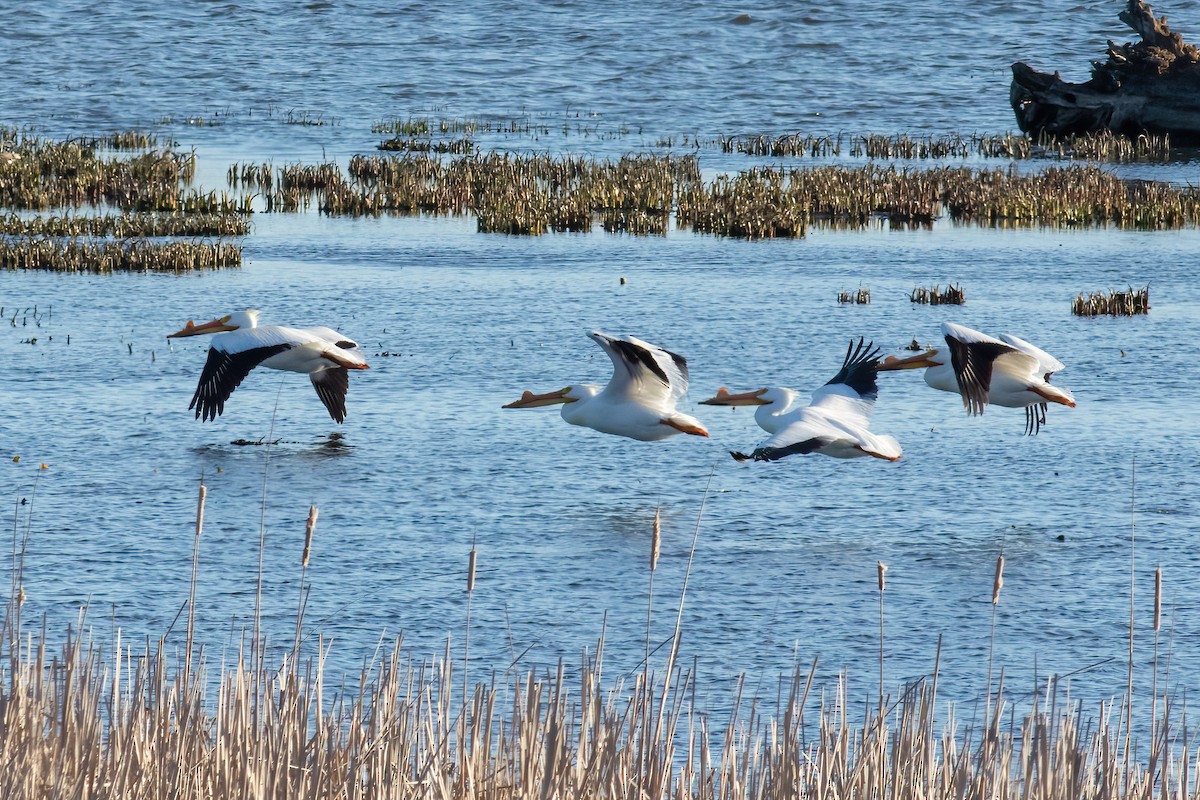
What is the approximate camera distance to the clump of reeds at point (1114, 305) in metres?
13.8

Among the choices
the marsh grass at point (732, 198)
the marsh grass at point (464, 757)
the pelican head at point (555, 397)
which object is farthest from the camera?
the marsh grass at point (732, 198)

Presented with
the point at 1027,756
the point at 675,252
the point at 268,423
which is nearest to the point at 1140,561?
the point at 1027,756

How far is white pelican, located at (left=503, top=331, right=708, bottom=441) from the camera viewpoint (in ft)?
28.9

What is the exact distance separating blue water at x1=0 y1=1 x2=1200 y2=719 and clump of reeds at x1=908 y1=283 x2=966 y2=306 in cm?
23

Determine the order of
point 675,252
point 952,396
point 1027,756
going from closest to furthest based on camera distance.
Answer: point 1027,756 → point 952,396 → point 675,252

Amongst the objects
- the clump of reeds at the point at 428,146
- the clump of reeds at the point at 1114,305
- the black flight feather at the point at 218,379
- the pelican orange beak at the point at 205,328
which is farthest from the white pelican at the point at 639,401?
the clump of reeds at the point at 428,146

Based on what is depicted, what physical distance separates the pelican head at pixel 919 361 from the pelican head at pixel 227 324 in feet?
11.7

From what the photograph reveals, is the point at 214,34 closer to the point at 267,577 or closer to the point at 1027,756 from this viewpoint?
the point at 267,577

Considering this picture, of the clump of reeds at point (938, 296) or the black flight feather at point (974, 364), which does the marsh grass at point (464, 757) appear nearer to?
the black flight feather at point (974, 364)

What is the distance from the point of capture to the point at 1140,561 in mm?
7348

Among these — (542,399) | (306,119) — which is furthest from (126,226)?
(306,119)

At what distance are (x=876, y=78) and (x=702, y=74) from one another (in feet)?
13.8

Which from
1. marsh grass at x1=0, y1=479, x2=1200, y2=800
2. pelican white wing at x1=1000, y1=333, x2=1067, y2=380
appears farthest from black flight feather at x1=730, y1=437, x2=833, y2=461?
marsh grass at x1=0, y1=479, x2=1200, y2=800

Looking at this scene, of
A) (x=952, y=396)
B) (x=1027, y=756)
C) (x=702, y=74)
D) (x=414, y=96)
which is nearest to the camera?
(x=1027, y=756)
